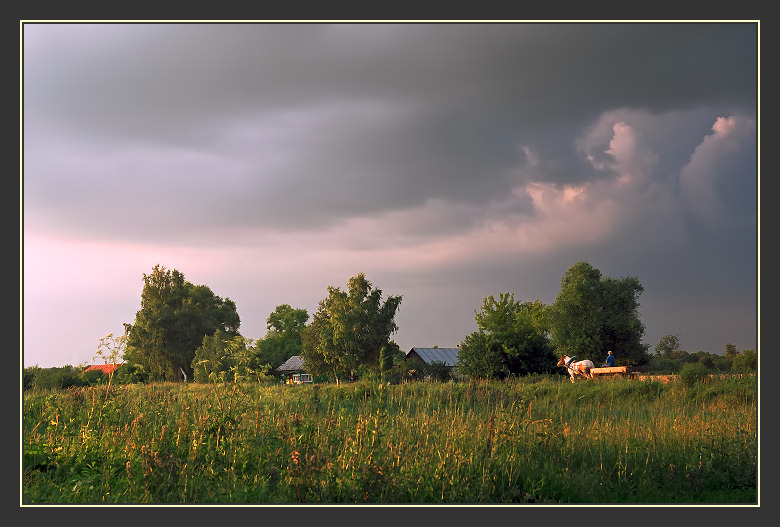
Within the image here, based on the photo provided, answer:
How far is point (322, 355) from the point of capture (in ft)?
113

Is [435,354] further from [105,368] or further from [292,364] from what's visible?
[105,368]

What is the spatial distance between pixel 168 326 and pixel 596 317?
20068 millimetres

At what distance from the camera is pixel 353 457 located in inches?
259

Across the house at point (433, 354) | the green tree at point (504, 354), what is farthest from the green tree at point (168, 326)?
the house at point (433, 354)

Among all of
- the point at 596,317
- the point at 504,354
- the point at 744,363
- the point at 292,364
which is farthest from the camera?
the point at 292,364

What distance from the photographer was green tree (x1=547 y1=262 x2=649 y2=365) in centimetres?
3094

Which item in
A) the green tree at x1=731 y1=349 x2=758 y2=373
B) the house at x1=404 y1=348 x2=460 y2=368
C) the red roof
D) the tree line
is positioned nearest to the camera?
the red roof

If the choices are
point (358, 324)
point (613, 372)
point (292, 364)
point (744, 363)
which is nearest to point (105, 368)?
point (744, 363)

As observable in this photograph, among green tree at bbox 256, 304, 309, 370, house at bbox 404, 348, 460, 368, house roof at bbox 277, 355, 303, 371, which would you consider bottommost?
house roof at bbox 277, 355, 303, 371

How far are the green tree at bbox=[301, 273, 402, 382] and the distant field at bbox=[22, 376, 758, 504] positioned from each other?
23850 millimetres

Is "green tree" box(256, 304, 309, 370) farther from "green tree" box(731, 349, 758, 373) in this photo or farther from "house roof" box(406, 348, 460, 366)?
"green tree" box(731, 349, 758, 373)

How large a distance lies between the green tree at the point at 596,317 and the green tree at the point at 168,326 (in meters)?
16.5

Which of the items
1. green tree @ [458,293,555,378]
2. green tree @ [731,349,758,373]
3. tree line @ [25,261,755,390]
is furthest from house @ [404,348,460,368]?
green tree @ [731,349,758,373]

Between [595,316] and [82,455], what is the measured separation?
2715 cm
